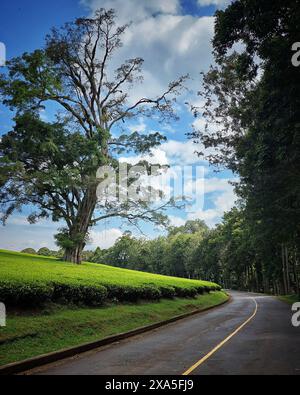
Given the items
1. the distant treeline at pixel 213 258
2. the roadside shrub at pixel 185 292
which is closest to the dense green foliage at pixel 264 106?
the roadside shrub at pixel 185 292

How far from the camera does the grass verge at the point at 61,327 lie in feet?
30.5

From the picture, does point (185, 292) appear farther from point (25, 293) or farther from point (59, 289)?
point (25, 293)

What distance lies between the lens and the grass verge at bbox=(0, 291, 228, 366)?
367 inches

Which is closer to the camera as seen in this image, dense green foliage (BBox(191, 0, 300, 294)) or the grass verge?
the grass verge

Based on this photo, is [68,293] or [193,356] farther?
[68,293]

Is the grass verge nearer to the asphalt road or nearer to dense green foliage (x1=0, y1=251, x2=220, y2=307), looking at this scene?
dense green foliage (x1=0, y1=251, x2=220, y2=307)

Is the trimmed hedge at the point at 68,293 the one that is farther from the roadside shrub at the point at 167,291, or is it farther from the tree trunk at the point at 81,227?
the tree trunk at the point at 81,227

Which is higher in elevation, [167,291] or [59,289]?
[59,289]

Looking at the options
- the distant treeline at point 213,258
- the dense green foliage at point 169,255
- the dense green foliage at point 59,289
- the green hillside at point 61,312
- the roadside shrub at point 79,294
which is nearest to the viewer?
the green hillside at point 61,312

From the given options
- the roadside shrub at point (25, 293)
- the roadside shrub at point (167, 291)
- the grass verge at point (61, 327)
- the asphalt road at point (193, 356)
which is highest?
the roadside shrub at point (25, 293)

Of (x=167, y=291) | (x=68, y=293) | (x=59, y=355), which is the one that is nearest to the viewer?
(x=59, y=355)

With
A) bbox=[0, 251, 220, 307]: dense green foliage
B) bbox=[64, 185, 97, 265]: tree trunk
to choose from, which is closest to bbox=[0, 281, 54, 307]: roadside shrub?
bbox=[0, 251, 220, 307]: dense green foliage

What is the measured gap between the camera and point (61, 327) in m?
11.7

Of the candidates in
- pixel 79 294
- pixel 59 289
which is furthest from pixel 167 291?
pixel 59 289
